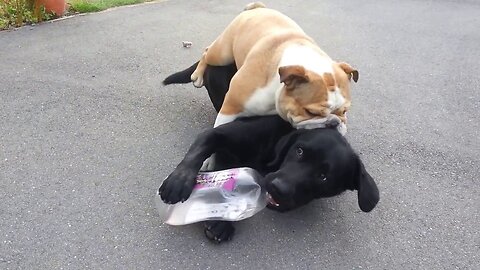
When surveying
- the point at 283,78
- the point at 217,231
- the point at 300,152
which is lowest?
the point at 217,231

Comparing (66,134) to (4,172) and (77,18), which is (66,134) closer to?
(4,172)

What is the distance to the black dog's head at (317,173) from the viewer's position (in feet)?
7.59

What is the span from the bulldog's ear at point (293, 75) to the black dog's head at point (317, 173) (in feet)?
0.84

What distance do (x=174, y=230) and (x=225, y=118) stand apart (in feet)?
2.31

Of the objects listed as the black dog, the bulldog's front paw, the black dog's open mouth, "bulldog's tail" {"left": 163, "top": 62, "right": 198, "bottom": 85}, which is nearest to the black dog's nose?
the black dog

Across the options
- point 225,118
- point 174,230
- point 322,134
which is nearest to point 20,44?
point 225,118

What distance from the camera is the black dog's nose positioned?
2275 mm

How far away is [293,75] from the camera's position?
249 cm

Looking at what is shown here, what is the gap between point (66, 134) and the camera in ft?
10.5

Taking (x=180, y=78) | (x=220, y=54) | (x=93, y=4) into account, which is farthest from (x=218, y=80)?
(x=93, y=4)

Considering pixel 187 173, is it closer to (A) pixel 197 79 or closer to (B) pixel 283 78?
(B) pixel 283 78

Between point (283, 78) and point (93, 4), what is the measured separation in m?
4.00

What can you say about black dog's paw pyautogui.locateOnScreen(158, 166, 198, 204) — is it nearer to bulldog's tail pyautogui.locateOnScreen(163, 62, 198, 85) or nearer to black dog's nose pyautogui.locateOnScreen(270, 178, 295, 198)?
black dog's nose pyautogui.locateOnScreen(270, 178, 295, 198)

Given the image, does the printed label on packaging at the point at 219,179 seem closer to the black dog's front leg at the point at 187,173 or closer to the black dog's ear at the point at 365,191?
the black dog's front leg at the point at 187,173
